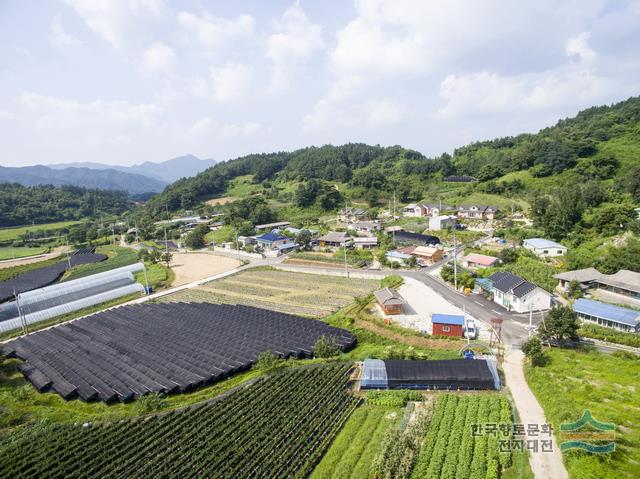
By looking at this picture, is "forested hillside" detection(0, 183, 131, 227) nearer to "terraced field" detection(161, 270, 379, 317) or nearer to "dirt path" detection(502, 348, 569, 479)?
"terraced field" detection(161, 270, 379, 317)

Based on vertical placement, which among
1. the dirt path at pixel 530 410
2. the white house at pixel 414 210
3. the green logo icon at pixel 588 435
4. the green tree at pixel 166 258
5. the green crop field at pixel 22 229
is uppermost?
the white house at pixel 414 210

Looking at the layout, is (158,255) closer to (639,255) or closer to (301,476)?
(301,476)

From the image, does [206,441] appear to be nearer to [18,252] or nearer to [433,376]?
[433,376]

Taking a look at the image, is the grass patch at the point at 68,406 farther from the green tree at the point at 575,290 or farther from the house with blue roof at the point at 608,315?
the green tree at the point at 575,290

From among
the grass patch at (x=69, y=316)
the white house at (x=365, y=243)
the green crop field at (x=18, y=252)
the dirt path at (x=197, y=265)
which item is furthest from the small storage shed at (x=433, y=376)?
the green crop field at (x=18, y=252)

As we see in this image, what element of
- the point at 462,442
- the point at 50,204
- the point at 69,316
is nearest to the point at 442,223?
the point at 462,442

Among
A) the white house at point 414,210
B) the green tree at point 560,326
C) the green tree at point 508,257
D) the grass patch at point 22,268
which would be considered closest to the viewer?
the green tree at point 560,326

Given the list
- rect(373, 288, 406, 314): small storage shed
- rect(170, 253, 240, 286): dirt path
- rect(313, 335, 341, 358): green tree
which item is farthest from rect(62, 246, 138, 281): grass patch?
rect(373, 288, 406, 314): small storage shed
